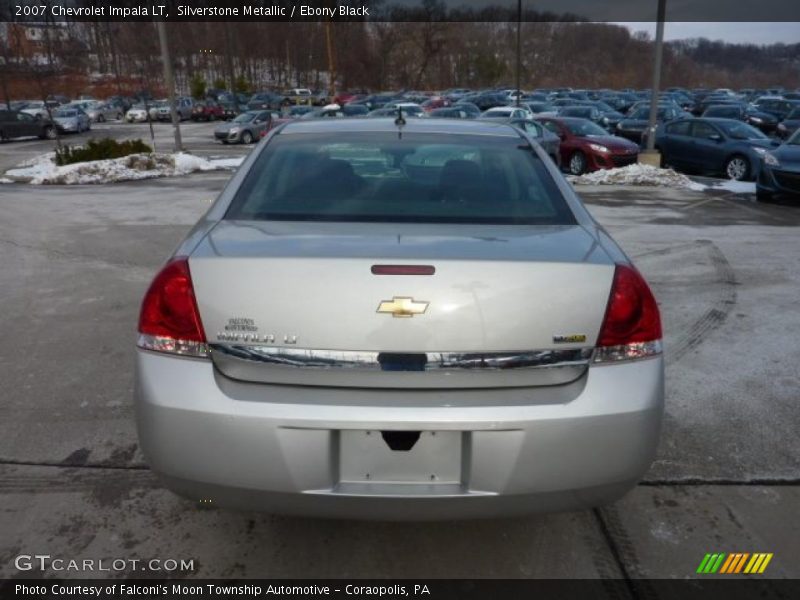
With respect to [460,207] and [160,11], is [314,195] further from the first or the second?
[160,11]

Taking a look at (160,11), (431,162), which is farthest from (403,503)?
(160,11)

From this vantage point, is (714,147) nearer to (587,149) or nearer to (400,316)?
(587,149)

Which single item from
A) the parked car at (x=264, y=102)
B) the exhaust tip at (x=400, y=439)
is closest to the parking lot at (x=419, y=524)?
the exhaust tip at (x=400, y=439)

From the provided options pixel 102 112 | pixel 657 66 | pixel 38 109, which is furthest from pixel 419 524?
pixel 102 112

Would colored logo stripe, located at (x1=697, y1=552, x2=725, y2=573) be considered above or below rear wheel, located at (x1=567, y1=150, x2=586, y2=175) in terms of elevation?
above

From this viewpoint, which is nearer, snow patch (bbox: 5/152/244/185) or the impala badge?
the impala badge

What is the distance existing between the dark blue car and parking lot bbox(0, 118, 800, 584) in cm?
1002

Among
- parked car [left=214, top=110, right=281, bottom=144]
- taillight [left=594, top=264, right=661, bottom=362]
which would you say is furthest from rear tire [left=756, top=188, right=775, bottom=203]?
parked car [left=214, top=110, right=281, bottom=144]

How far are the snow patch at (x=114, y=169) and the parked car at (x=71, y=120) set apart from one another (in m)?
18.3

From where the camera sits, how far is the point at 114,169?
16438mm

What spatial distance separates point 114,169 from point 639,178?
12337mm

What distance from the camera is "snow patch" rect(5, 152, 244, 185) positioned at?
16.0m

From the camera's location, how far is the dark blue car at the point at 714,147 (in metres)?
15.4

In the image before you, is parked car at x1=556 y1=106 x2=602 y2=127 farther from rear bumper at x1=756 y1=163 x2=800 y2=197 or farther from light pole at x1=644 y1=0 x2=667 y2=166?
rear bumper at x1=756 y1=163 x2=800 y2=197
